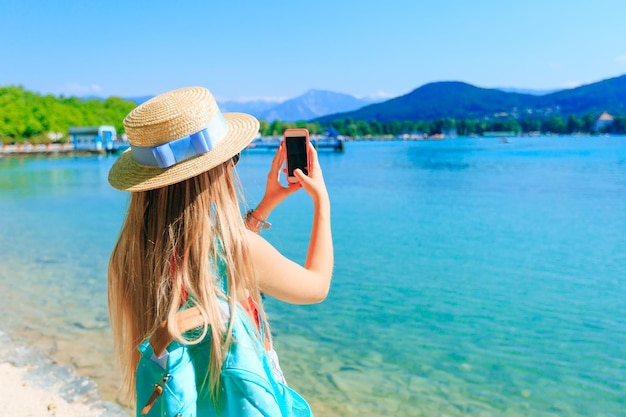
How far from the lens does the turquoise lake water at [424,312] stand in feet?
16.8

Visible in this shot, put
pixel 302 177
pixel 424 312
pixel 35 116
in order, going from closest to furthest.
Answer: pixel 302 177 → pixel 424 312 → pixel 35 116

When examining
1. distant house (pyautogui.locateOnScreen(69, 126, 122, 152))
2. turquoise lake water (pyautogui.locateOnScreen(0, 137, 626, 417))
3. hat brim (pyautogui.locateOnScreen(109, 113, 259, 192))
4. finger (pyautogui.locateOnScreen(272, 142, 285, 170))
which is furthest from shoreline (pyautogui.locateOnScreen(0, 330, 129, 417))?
distant house (pyautogui.locateOnScreen(69, 126, 122, 152))

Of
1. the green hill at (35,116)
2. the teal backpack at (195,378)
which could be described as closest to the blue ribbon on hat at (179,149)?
the teal backpack at (195,378)

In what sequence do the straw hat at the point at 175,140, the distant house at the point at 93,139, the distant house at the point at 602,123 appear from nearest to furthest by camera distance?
the straw hat at the point at 175,140, the distant house at the point at 93,139, the distant house at the point at 602,123

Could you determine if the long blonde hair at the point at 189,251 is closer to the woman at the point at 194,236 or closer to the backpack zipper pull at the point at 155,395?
the woman at the point at 194,236

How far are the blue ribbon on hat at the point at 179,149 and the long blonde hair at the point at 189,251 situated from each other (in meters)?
0.06

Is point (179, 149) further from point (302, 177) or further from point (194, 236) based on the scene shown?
point (302, 177)

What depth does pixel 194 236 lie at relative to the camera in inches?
56.1

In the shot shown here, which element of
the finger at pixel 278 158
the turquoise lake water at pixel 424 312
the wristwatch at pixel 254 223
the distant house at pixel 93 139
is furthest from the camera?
the distant house at pixel 93 139

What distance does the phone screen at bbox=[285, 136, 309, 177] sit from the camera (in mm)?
1755

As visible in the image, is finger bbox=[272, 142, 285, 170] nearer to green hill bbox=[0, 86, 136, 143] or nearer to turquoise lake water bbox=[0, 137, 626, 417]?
turquoise lake water bbox=[0, 137, 626, 417]

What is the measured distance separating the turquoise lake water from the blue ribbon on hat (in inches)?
74.5

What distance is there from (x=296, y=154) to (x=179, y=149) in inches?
16.7

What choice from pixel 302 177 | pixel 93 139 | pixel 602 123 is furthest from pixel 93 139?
pixel 602 123
